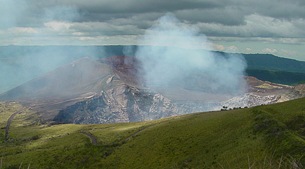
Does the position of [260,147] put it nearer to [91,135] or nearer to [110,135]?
[110,135]

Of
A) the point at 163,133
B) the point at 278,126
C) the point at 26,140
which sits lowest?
the point at 26,140

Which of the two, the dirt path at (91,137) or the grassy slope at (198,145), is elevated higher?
the grassy slope at (198,145)

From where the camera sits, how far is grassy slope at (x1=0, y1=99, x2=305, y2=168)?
242ft

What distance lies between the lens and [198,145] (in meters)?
102

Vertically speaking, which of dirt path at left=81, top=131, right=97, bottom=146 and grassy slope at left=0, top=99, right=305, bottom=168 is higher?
grassy slope at left=0, top=99, right=305, bottom=168

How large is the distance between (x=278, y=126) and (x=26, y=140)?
157 meters

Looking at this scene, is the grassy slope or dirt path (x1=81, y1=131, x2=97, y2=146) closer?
the grassy slope

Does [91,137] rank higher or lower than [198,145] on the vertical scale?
lower

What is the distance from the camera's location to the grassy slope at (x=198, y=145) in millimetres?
73838

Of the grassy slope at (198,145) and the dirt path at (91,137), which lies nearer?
the grassy slope at (198,145)

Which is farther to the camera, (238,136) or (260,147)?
(238,136)

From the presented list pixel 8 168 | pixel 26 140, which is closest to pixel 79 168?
pixel 8 168

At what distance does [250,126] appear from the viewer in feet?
307

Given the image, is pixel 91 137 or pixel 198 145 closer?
pixel 198 145
